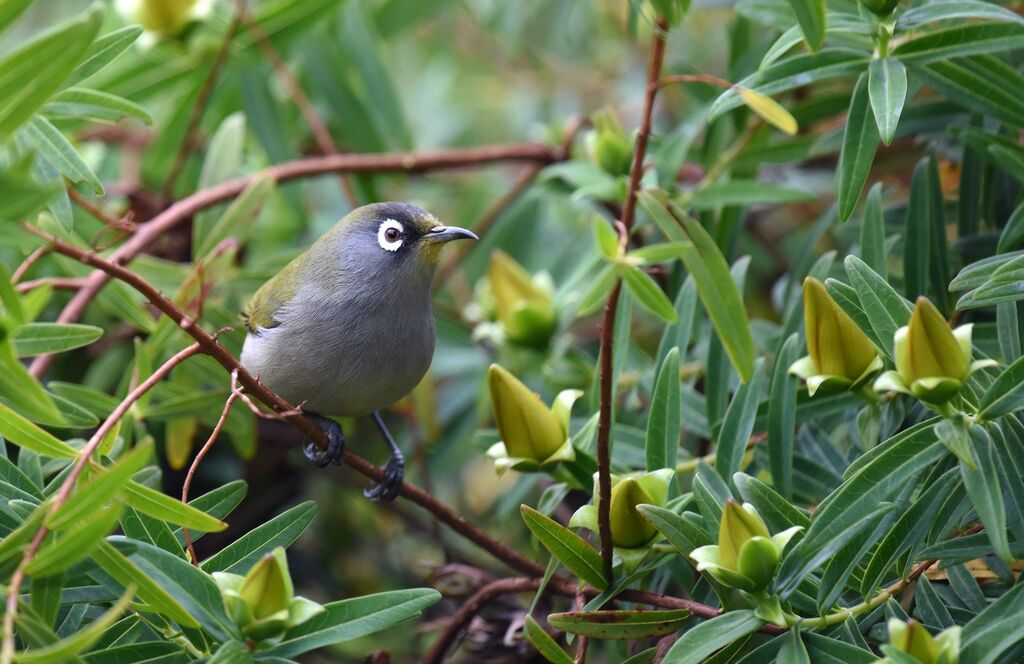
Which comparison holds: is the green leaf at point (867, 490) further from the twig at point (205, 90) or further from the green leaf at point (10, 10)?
the twig at point (205, 90)

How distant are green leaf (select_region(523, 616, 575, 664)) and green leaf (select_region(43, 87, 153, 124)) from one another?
5.46ft

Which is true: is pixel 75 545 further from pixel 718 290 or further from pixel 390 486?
pixel 390 486

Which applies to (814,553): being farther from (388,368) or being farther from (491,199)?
(491,199)

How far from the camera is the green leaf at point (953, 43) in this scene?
2.43 m

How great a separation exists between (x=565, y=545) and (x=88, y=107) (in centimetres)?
166

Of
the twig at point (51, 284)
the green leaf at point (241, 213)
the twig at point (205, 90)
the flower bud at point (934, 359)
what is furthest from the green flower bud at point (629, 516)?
the twig at point (205, 90)

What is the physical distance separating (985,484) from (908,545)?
29 centimetres

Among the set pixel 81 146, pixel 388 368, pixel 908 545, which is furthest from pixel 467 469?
pixel 908 545

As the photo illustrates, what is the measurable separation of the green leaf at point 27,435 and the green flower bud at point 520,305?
5.73 ft

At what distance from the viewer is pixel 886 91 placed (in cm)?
233

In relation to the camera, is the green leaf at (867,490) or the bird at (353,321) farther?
the bird at (353,321)

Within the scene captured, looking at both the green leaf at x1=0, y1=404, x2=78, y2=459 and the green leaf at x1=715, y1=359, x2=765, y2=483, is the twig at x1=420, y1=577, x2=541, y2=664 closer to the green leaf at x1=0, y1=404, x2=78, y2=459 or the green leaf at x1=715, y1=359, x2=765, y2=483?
the green leaf at x1=715, y1=359, x2=765, y2=483

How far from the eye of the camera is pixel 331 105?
4492mm

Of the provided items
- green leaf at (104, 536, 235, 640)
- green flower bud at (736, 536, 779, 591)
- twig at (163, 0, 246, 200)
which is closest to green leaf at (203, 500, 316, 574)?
green leaf at (104, 536, 235, 640)
